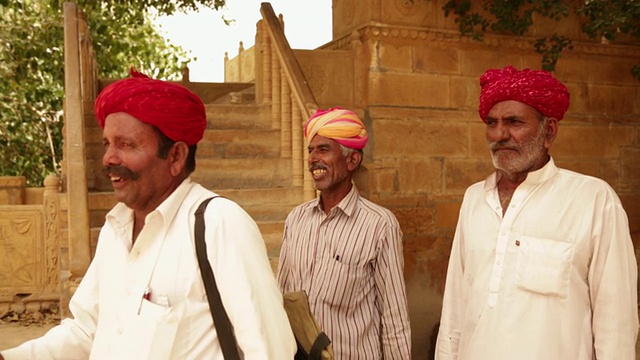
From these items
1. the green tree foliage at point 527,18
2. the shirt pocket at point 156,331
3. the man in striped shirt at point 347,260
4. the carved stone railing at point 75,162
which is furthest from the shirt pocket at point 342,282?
the green tree foliage at point 527,18

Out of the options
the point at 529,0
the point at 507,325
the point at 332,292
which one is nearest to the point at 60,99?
the point at 529,0

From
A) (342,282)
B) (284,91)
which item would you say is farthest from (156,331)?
(284,91)

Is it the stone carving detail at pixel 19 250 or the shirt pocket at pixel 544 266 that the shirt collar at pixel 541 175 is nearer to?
the shirt pocket at pixel 544 266

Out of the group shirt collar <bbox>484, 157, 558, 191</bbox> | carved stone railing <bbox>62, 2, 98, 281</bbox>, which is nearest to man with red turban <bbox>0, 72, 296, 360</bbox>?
shirt collar <bbox>484, 157, 558, 191</bbox>

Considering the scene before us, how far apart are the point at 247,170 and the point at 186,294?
4.37 m

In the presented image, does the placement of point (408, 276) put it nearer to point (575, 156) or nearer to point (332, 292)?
point (575, 156)

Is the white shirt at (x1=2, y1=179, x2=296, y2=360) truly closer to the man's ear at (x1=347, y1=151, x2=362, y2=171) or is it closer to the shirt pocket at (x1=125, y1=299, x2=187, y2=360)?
the shirt pocket at (x1=125, y1=299, x2=187, y2=360)

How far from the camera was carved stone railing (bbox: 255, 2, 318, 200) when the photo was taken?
526 cm

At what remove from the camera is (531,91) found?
7.89 feet

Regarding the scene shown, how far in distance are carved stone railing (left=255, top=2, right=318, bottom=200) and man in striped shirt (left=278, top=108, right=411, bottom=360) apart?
6.91 feet

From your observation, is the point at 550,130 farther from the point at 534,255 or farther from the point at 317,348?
the point at 317,348

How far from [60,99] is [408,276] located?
22.3 feet

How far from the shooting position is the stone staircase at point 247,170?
523cm

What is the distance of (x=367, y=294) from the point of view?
2.76 metres
